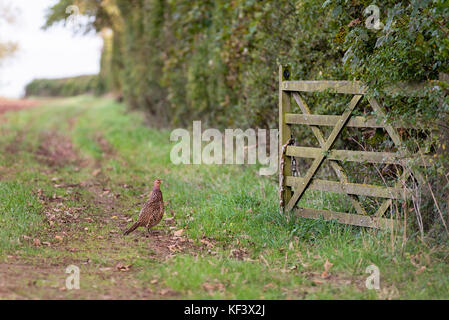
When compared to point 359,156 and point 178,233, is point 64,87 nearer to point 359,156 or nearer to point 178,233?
point 178,233

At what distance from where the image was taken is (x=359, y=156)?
6.50m

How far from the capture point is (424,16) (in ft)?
18.4

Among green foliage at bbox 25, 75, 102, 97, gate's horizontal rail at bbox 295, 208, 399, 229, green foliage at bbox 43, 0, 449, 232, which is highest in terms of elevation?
green foliage at bbox 25, 75, 102, 97

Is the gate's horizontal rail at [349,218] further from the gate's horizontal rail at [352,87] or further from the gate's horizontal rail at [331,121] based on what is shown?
the gate's horizontal rail at [352,87]

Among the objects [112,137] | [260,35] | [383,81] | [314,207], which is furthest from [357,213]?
[112,137]

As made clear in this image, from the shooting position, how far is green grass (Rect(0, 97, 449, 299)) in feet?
17.3

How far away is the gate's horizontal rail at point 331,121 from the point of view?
629 centimetres

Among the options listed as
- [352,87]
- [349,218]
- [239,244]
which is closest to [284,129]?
[352,87]

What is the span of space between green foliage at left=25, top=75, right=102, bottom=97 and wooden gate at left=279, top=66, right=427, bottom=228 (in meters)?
40.8

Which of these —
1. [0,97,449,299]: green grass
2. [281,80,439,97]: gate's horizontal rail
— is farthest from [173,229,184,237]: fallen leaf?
[281,80,439,97]: gate's horizontal rail

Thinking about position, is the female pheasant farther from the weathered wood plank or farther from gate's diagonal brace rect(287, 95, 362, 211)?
the weathered wood plank

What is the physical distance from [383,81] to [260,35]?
5.43 meters

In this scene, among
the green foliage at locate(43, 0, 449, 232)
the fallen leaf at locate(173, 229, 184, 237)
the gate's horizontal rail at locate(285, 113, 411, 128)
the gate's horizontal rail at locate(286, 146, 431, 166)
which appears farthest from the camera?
the fallen leaf at locate(173, 229, 184, 237)
